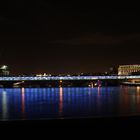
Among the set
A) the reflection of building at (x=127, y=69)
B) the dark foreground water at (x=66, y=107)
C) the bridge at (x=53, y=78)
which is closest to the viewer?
the dark foreground water at (x=66, y=107)

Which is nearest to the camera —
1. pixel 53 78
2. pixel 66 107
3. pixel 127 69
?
pixel 66 107

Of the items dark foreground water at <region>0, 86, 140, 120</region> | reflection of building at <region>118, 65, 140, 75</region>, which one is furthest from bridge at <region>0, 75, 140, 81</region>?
dark foreground water at <region>0, 86, 140, 120</region>

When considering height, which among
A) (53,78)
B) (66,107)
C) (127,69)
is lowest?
(66,107)

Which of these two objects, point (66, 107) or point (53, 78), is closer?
point (66, 107)

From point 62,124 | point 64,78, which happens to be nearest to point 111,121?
point 62,124

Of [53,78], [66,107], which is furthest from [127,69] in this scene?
[66,107]

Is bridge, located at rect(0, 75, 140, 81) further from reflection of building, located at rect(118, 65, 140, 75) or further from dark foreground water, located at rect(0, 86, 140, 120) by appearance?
dark foreground water, located at rect(0, 86, 140, 120)

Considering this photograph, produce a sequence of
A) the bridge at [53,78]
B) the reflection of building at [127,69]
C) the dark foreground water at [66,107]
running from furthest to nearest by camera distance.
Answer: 1. the reflection of building at [127,69]
2. the bridge at [53,78]
3. the dark foreground water at [66,107]

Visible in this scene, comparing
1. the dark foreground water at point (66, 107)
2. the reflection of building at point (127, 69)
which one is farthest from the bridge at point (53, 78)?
the dark foreground water at point (66, 107)

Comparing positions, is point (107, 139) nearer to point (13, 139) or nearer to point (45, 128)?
point (45, 128)

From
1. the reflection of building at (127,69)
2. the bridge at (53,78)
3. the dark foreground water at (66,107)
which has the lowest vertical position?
the dark foreground water at (66,107)

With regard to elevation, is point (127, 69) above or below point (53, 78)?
above

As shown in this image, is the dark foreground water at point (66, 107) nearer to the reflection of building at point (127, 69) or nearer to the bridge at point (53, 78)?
the bridge at point (53, 78)

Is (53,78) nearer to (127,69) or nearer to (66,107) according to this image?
(127,69)
